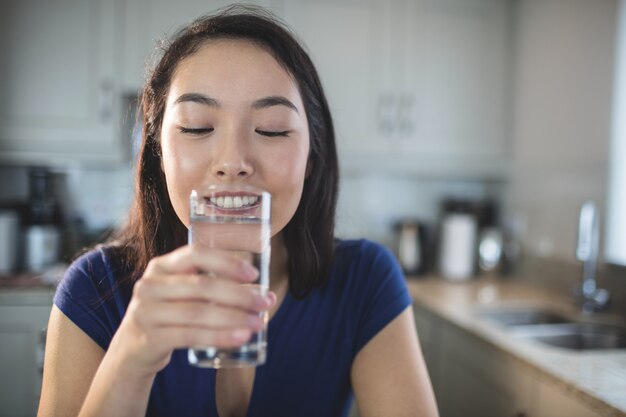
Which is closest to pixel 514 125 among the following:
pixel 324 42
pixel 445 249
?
pixel 445 249

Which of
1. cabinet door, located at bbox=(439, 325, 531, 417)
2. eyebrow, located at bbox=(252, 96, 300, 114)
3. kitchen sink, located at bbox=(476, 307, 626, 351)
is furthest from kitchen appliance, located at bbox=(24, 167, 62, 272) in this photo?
eyebrow, located at bbox=(252, 96, 300, 114)

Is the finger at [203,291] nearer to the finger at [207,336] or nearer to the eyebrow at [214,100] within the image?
the finger at [207,336]

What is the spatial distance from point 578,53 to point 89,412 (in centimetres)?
240

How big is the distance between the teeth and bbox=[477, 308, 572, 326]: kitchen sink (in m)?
1.66

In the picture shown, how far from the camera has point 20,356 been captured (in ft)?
7.26

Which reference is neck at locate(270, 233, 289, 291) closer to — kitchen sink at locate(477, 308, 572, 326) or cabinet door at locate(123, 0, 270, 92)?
kitchen sink at locate(477, 308, 572, 326)

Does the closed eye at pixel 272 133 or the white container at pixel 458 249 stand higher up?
the closed eye at pixel 272 133

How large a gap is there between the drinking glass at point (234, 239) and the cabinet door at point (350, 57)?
207 cm

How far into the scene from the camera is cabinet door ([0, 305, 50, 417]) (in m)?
2.19

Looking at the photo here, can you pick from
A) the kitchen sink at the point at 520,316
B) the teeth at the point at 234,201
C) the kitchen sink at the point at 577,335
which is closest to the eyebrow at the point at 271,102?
the teeth at the point at 234,201

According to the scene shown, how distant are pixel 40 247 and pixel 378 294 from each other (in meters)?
2.06

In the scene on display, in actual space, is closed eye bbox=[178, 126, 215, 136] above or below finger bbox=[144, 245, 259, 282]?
above

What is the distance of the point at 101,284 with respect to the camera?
101 centimetres

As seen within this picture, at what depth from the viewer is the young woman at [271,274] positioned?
2.68ft
